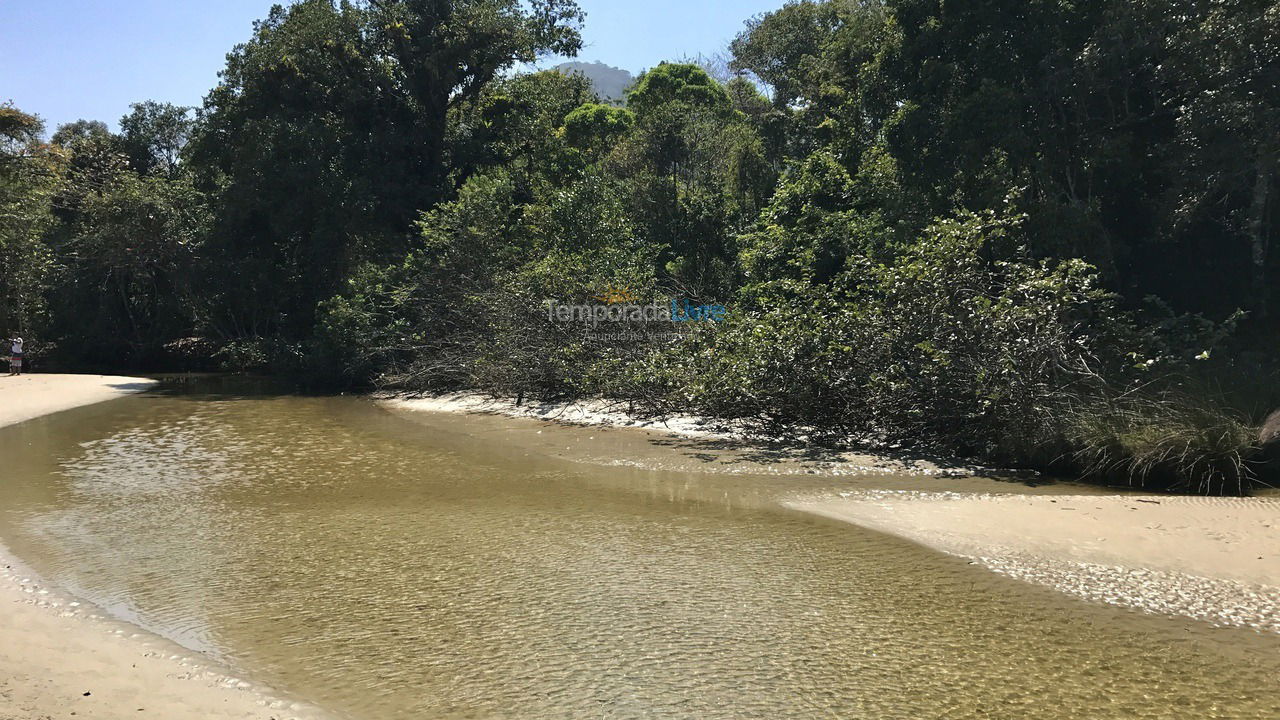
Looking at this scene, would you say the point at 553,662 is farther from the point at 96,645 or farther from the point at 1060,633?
the point at 1060,633

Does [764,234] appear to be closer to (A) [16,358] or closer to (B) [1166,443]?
(B) [1166,443]

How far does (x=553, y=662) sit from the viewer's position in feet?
16.8

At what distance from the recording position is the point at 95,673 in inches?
188

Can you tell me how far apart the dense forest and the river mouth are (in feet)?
11.6

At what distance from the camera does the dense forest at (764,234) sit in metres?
10.9

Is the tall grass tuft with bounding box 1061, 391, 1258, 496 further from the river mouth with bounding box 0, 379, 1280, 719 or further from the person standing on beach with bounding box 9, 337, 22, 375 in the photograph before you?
the person standing on beach with bounding box 9, 337, 22, 375

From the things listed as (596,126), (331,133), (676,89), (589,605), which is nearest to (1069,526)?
(589,605)

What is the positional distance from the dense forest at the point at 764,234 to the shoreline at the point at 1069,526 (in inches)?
35.6

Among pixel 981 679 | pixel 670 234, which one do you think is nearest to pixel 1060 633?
pixel 981 679

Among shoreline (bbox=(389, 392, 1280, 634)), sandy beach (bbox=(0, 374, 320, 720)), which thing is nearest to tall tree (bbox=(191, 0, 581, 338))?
shoreline (bbox=(389, 392, 1280, 634))

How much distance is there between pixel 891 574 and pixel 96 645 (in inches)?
219

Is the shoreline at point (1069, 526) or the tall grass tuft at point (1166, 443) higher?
the tall grass tuft at point (1166, 443)

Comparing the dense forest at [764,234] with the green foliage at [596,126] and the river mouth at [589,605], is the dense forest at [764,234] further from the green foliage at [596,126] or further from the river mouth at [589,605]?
the river mouth at [589,605]
